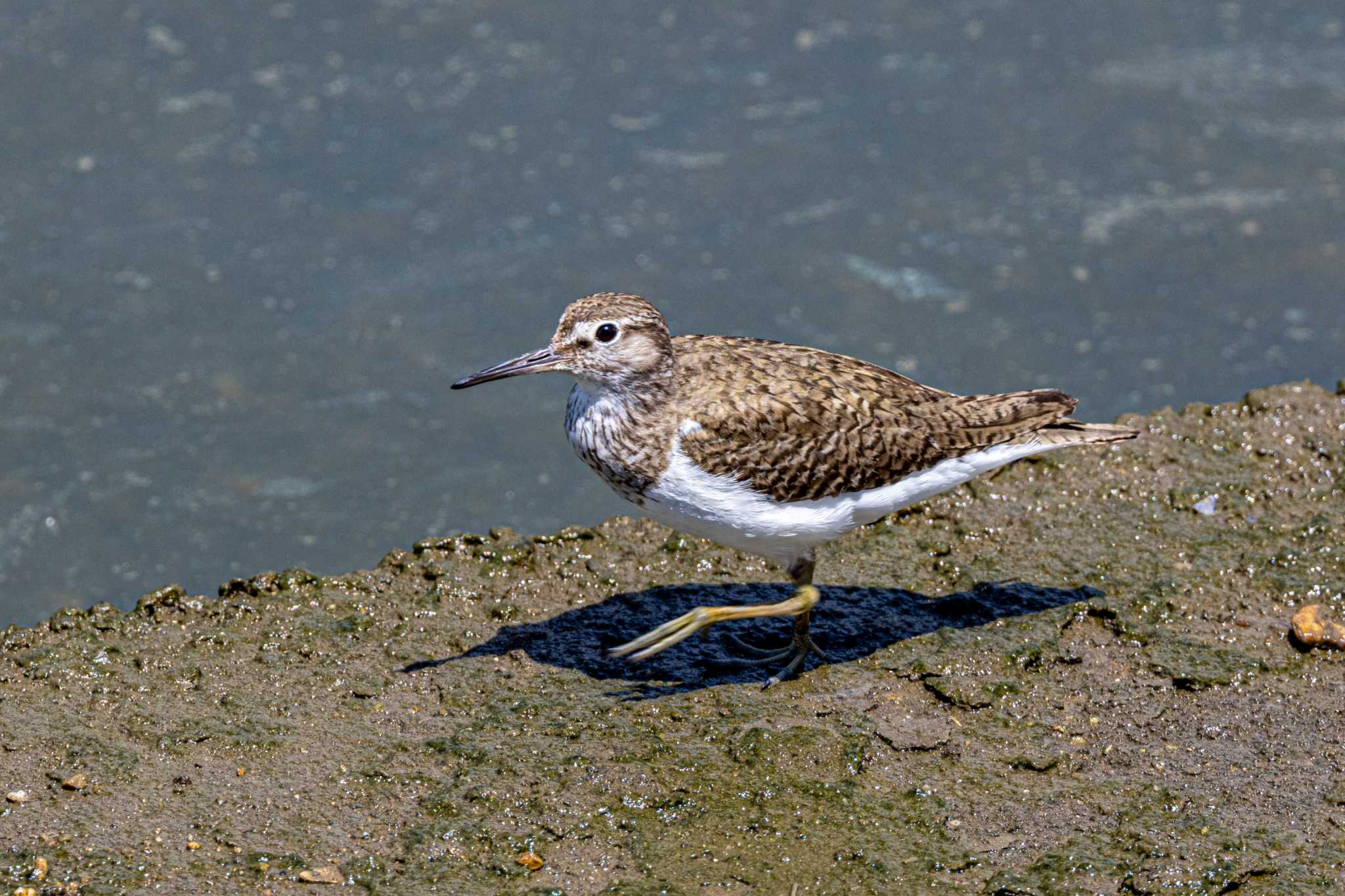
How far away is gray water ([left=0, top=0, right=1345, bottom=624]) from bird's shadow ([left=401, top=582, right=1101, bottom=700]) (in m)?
2.24

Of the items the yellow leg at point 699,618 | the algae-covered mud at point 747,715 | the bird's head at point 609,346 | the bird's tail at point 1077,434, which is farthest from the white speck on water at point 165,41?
the bird's tail at point 1077,434

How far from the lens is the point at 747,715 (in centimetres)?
618

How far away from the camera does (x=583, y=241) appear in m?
11.1

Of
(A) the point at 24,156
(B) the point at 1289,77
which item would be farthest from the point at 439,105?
(B) the point at 1289,77

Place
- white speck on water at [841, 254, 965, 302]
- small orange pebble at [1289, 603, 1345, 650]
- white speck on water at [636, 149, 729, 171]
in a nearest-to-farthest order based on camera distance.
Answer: small orange pebble at [1289, 603, 1345, 650]
white speck on water at [841, 254, 965, 302]
white speck on water at [636, 149, 729, 171]

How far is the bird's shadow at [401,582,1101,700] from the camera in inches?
260

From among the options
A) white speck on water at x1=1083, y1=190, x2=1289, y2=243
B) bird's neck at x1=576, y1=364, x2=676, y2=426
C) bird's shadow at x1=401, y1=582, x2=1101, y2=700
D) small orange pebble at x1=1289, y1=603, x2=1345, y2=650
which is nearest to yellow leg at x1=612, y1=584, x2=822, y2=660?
bird's shadow at x1=401, y1=582, x2=1101, y2=700

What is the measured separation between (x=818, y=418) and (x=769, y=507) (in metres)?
0.47

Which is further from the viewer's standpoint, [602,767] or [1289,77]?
[1289,77]

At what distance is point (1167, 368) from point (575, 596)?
5357mm

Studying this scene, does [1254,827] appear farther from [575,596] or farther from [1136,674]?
[575,596]

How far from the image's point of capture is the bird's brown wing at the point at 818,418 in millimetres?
6270

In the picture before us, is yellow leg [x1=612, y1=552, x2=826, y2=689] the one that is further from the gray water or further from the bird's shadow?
the gray water

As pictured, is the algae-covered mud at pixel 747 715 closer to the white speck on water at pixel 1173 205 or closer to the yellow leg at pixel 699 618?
the yellow leg at pixel 699 618
